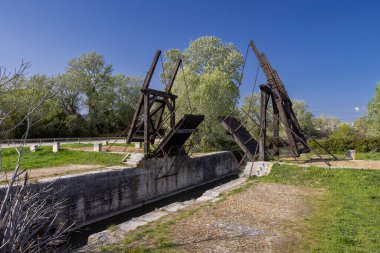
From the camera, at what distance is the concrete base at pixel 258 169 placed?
16.0 m

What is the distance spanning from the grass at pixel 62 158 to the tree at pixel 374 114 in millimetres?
30657

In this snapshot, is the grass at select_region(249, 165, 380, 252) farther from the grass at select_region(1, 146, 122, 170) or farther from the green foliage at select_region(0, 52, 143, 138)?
the green foliage at select_region(0, 52, 143, 138)

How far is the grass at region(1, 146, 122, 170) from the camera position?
56.8ft

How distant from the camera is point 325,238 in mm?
6855

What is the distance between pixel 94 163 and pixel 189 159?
6479mm

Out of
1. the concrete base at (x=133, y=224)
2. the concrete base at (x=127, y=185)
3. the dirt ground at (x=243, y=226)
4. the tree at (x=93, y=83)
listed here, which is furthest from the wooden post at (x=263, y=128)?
A: the tree at (x=93, y=83)

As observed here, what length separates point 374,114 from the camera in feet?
121

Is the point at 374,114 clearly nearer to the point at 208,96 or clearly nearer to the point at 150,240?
the point at 208,96

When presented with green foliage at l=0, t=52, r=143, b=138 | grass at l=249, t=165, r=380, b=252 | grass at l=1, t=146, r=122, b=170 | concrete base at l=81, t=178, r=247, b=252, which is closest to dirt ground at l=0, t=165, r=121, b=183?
grass at l=1, t=146, r=122, b=170

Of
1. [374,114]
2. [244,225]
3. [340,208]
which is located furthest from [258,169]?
[374,114]

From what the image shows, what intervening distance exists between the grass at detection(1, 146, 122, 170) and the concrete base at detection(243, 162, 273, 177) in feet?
23.6

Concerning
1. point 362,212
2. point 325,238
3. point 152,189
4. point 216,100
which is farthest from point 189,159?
point 325,238

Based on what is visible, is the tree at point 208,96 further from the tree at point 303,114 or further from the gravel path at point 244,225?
the tree at point 303,114

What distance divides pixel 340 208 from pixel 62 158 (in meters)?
15.9
